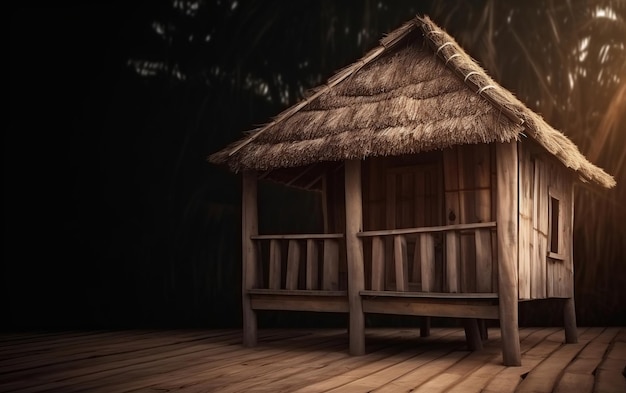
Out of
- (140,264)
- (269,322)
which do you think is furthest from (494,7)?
(140,264)

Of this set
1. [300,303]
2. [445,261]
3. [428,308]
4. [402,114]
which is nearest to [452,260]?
[445,261]

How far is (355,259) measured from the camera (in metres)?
7.57

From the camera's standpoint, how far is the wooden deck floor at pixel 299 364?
5.46m

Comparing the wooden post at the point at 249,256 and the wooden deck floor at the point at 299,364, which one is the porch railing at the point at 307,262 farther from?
the wooden deck floor at the point at 299,364

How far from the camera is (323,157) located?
24.3 ft

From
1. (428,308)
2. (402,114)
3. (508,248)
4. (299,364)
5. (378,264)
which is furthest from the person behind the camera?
(378,264)

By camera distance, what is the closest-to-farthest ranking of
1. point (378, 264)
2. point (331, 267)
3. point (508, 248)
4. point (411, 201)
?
point (508, 248) → point (378, 264) → point (331, 267) → point (411, 201)

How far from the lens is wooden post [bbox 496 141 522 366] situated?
21.4 ft

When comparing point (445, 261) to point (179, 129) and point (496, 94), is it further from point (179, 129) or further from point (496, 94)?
point (179, 129)

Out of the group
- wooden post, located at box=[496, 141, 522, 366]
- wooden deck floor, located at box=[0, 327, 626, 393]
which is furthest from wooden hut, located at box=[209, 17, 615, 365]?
wooden deck floor, located at box=[0, 327, 626, 393]

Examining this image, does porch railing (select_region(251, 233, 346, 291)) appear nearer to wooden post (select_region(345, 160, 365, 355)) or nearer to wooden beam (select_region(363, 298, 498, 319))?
wooden post (select_region(345, 160, 365, 355))

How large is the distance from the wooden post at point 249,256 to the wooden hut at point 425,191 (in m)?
0.01

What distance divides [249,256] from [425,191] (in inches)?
90.6

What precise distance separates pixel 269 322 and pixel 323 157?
17.6 ft
